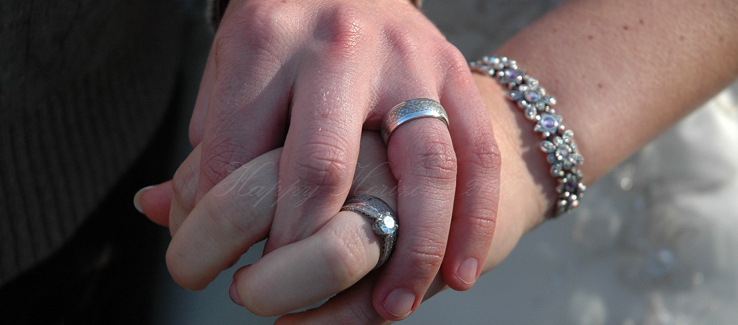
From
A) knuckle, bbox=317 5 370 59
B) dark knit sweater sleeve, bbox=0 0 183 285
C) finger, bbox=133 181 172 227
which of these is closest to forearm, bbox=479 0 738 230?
knuckle, bbox=317 5 370 59

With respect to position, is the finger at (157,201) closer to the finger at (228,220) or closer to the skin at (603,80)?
the skin at (603,80)

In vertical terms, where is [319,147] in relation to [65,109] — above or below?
above

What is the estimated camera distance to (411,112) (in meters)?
0.54

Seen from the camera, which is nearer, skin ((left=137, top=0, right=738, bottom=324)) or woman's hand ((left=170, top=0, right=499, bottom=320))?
woman's hand ((left=170, top=0, right=499, bottom=320))

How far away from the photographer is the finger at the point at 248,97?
535 millimetres

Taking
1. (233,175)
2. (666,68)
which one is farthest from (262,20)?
(666,68)

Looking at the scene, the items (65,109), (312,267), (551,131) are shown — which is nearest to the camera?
(312,267)

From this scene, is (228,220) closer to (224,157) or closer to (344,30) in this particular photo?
(224,157)

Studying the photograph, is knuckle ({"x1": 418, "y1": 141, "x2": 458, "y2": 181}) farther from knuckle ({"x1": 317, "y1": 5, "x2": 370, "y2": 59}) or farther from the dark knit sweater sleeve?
the dark knit sweater sleeve

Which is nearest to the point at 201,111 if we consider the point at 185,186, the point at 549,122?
the point at 185,186

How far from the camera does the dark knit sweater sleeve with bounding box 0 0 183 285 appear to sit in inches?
29.8

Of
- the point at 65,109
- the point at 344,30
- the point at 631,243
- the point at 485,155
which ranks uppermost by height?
the point at 344,30

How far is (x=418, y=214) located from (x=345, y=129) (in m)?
0.11

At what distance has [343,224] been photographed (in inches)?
19.6
